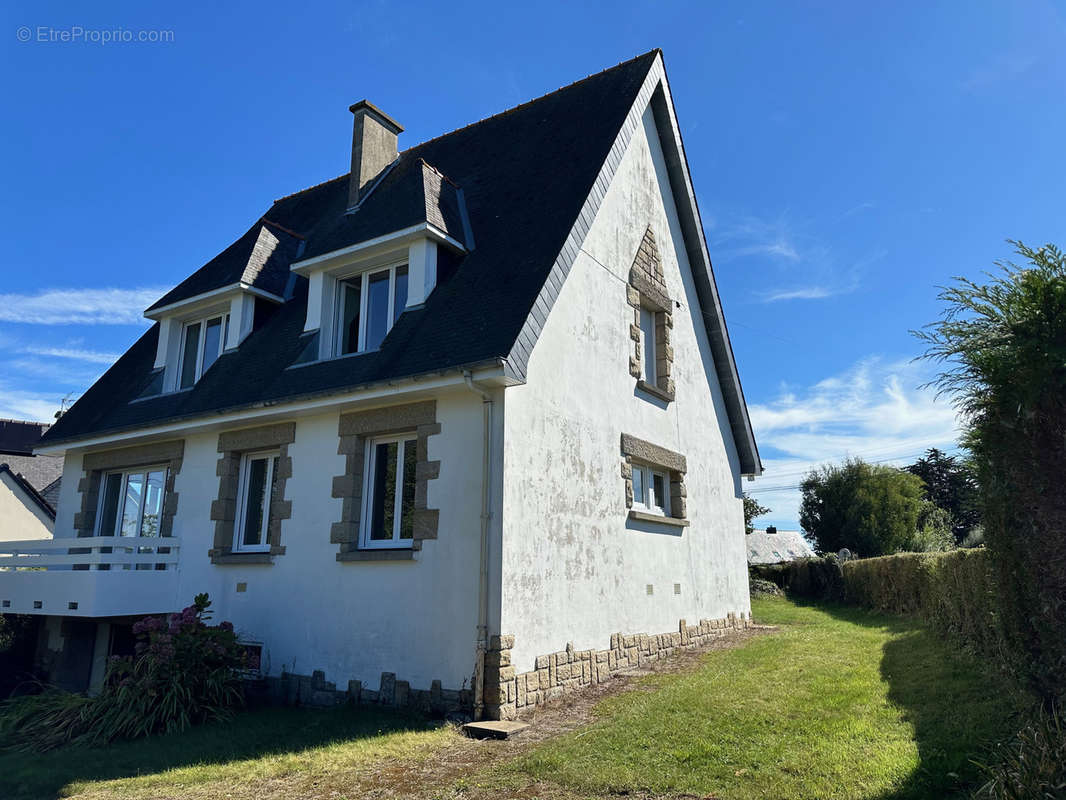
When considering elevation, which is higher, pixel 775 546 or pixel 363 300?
pixel 363 300

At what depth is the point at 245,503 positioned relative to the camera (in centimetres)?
1076

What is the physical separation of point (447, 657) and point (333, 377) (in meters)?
3.89

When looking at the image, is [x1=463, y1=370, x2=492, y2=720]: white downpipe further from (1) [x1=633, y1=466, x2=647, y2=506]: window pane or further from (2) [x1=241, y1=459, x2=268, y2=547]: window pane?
(2) [x1=241, y1=459, x2=268, y2=547]: window pane

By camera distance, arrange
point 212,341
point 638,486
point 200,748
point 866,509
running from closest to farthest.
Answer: point 200,748, point 638,486, point 212,341, point 866,509

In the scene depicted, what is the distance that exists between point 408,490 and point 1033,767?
264 inches

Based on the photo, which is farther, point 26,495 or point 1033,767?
point 26,495

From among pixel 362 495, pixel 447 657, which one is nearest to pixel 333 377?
pixel 362 495

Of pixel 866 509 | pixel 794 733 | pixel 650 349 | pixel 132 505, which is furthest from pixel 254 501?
pixel 866 509

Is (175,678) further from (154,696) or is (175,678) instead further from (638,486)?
(638,486)

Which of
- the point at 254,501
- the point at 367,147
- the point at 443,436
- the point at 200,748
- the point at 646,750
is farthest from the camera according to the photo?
the point at 367,147

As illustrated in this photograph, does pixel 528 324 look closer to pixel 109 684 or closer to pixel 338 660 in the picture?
pixel 338 660

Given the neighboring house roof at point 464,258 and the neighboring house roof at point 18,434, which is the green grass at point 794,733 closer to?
the neighboring house roof at point 464,258

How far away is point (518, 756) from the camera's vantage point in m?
6.30

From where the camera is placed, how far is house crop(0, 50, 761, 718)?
8.27 m
